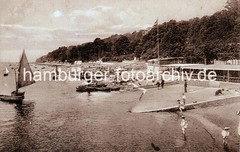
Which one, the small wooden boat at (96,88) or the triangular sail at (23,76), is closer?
the triangular sail at (23,76)

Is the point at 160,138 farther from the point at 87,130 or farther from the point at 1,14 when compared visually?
the point at 1,14

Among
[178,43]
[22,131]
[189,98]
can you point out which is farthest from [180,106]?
[178,43]

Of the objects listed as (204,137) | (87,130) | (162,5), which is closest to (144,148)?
(204,137)

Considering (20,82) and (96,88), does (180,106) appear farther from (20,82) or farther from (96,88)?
(96,88)

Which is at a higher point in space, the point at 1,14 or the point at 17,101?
the point at 1,14

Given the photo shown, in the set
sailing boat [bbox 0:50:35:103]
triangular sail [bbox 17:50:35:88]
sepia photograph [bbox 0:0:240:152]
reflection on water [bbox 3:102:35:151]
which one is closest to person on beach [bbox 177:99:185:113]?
sepia photograph [bbox 0:0:240:152]

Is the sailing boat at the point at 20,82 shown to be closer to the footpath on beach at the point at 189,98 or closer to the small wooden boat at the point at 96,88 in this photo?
the small wooden boat at the point at 96,88

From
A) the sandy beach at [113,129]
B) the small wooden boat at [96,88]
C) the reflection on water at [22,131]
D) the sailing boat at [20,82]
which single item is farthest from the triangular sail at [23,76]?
the small wooden boat at [96,88]
